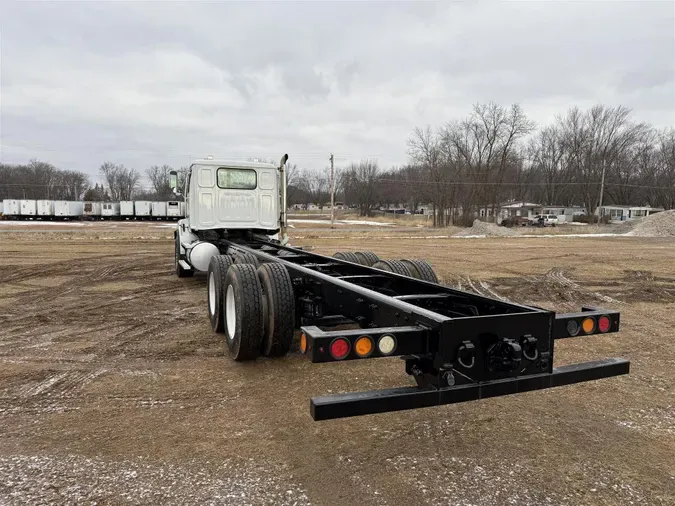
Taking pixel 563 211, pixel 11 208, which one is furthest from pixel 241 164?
pixel 563 211

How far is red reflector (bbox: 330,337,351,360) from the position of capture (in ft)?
9.48

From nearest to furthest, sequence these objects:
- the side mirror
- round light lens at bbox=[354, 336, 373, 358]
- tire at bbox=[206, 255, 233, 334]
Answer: round light lens at bbox=[354, 336, 373, 358]
tire at bbox=[206, 255, 233, 334]
the side mirror

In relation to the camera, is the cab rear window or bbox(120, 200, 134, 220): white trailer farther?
bbox(120, 200, 134, 220): white trailer

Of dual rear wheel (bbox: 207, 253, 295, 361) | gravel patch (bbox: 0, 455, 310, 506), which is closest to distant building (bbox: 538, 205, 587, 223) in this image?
dual rear wheel (bbox: 207, 253, 295, 361)

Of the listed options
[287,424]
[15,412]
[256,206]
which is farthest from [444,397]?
[256,206]

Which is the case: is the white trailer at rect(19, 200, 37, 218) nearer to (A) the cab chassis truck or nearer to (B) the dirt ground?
(B) the dirt ground

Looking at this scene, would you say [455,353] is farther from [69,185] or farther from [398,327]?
[69,185]

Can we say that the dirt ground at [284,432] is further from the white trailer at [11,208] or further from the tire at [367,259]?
the white trailer at [11,208]

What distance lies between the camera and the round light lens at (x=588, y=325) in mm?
3547

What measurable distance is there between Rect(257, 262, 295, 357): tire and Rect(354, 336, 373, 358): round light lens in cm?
215

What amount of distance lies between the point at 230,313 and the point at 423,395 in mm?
3273

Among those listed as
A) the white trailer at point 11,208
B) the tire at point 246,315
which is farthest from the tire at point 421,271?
the white trailer at point 11,208

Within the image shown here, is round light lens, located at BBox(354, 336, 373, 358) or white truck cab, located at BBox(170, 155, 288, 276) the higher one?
white truck cab, located at BBox(170, 155, 288, 276)

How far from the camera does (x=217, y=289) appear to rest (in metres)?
6.29
